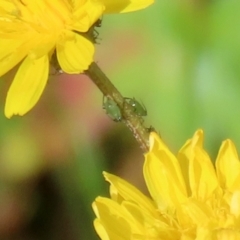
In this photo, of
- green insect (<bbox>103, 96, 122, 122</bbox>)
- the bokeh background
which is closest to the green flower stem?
green insect (<bbox>103, 96, 122, 122</bbox>)

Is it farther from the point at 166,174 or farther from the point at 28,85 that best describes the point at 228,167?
the point at 28,85

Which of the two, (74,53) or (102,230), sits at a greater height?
(74,53)

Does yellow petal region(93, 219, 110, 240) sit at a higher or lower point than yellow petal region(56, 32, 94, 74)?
lower

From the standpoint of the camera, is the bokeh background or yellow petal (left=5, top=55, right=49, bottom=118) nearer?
yellow petal (left=5, top=55, right=49, bottom=118)

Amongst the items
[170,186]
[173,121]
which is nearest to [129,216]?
[170,186]

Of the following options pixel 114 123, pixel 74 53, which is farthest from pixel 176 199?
pixel 114 123

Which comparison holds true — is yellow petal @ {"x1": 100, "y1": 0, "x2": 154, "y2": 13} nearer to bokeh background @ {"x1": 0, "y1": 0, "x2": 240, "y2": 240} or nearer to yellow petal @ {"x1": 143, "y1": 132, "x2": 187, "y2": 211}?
yellow petal @ {"x1": 143, "y1": 132, "x2": 187, "y2": 211}
